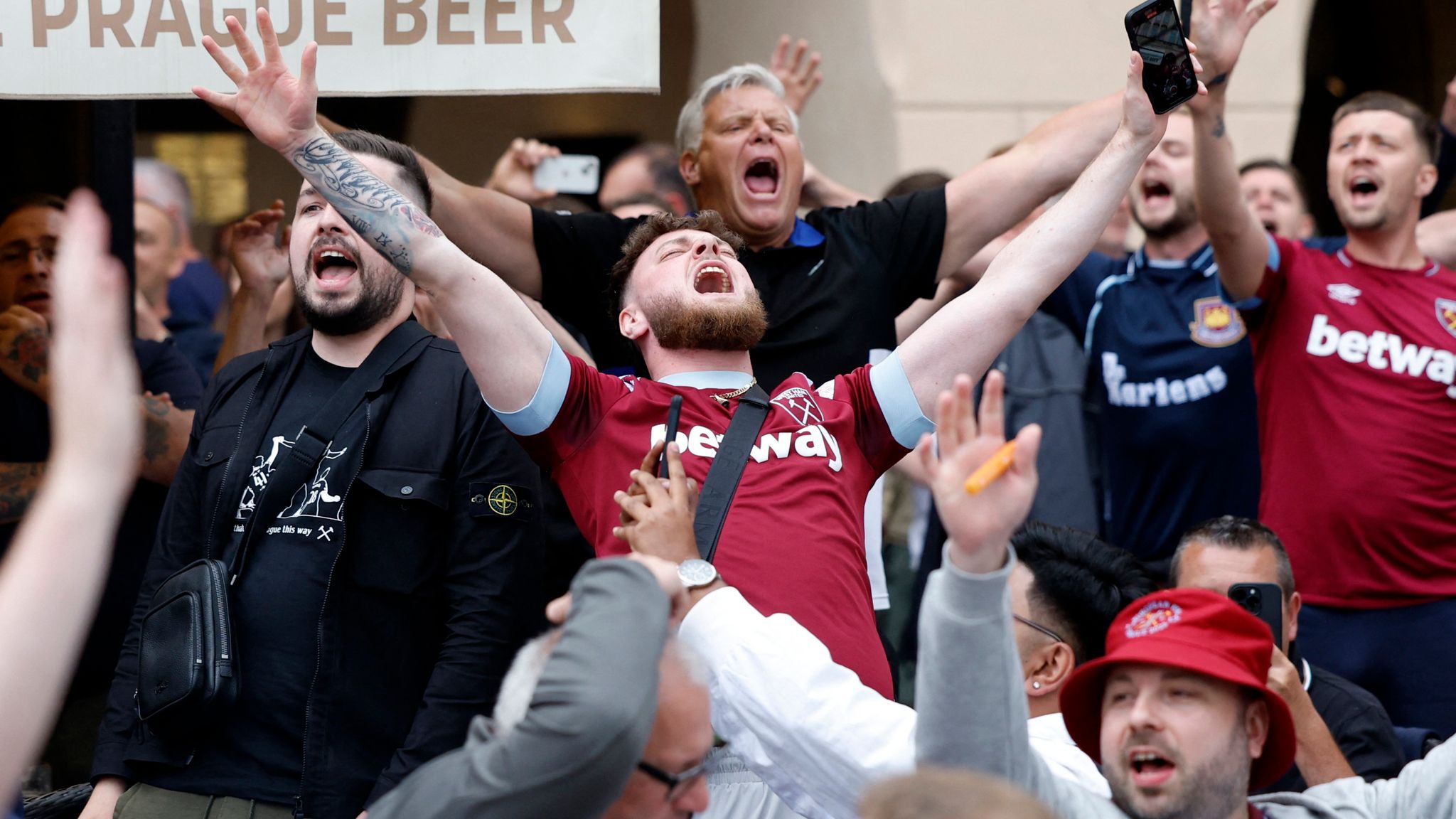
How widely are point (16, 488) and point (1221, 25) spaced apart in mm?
3389

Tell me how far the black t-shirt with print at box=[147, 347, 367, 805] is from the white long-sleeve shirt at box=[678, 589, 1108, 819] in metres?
1.21

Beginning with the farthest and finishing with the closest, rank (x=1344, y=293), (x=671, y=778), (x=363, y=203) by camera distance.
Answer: (x=1344, y=293)
(x=363, y=203)
(x=671, y=778)

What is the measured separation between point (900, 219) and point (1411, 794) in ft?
6.38

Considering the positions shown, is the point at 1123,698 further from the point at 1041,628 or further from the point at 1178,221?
the point at 1178,221

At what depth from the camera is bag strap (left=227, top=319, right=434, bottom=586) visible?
3.60 meters

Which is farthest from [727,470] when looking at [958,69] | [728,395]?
[958,69]

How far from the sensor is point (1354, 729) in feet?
13.3

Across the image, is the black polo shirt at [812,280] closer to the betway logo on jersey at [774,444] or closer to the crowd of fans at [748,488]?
the crowd of fans at [748,488]

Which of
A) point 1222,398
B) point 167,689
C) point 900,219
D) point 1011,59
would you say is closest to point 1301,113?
point 1011,59

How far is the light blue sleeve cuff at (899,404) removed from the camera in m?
3.55

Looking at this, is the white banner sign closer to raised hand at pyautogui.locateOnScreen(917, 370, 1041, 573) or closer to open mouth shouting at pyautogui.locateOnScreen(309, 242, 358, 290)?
open mouth shouting at pyautogui.locateOnScreen(309, 242, 358, 290)

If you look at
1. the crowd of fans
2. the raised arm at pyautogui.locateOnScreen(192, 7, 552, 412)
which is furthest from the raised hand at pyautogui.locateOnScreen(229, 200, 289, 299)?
the raised arm at pyautogui.locateOnScreen(192, 7, 552, 412)

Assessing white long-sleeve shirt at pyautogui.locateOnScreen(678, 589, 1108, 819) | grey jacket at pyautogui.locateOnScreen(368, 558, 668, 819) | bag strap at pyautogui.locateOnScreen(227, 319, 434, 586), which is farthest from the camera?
bag strap at pyautogui.locateOnScreen(227, 319, 434, 586)

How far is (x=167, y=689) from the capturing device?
3434 mm
